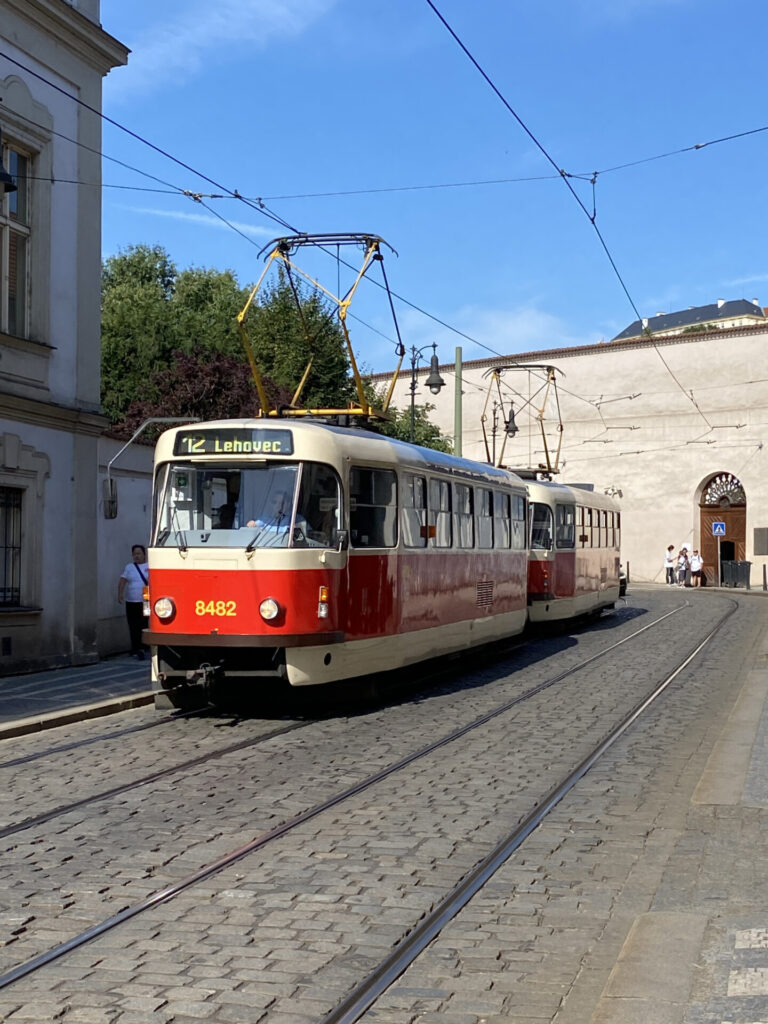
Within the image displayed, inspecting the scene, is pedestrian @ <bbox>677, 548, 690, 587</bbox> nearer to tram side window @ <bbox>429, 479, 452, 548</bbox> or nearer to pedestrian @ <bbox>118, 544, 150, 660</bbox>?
pedestrian @ <bbox>118, 544, 150, 660</bbox>

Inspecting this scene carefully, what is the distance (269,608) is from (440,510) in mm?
4216

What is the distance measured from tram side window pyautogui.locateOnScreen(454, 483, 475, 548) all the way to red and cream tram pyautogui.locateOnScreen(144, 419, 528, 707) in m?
2.65

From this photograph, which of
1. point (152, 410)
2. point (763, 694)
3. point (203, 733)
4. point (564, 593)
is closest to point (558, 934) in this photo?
point (203, 733)

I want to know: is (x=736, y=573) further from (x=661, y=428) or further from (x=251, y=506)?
(x=251, y=506)

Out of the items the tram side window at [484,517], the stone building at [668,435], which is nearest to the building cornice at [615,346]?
the stone building at [668,435]

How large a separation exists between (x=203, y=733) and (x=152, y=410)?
31.1 m

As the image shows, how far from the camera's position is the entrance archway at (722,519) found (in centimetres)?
5291

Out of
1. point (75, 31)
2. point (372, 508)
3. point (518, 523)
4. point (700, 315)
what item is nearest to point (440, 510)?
point (372, 508)

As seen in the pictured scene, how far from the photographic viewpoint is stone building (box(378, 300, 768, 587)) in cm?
5256

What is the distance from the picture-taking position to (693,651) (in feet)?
67.9

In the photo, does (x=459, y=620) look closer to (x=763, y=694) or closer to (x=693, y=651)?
(x=763, y=694)

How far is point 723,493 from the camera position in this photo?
176 feet

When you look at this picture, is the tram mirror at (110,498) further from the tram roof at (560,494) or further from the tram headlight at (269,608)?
the tram roof at (560,494)

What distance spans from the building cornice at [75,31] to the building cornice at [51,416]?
16.2ft
